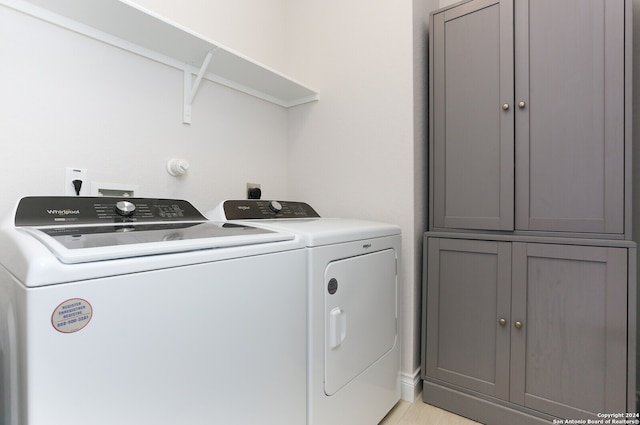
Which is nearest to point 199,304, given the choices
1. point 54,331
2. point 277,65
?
point 54,331

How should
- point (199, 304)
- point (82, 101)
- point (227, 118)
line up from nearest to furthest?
point (199, 304)
point (82, 101)
point (227, 118)

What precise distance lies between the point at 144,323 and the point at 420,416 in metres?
1.52

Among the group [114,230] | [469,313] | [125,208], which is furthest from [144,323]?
[469,313]

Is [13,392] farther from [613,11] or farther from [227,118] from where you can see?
[613,11]

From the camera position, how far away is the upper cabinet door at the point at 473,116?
4.99 feet

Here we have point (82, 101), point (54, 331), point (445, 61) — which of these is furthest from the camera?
point (445, 61)

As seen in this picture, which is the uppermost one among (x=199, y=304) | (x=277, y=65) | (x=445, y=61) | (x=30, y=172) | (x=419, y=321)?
(x=277, y=65)

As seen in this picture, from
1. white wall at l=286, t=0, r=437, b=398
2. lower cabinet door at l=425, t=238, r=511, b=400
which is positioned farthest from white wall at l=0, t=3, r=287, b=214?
lower cabinet door at l=425, t=238, r=511, b=400

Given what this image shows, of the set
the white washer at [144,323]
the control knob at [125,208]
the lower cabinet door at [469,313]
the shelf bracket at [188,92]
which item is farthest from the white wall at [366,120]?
the control knob at [125,208]

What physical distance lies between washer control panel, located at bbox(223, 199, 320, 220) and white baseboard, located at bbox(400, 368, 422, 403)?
1057 millimetres

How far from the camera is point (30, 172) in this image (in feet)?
3.92

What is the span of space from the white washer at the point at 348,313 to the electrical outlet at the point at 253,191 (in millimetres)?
295

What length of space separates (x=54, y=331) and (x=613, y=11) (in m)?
2.12

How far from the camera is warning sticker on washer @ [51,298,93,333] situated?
1.91ft
